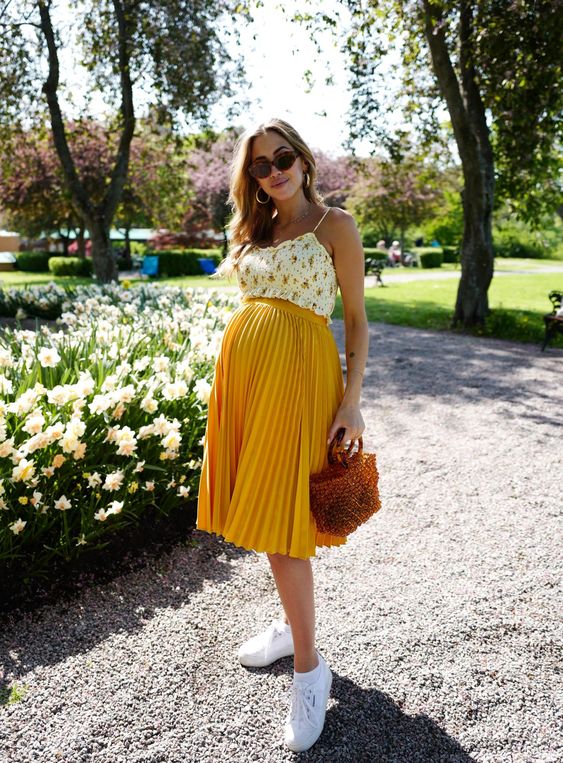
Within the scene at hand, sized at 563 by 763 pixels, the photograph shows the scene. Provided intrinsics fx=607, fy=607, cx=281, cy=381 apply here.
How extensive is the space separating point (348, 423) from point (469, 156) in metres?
9.59

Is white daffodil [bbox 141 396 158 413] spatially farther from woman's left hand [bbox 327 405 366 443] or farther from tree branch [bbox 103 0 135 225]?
tree branch [bbox 103 0 135 225]

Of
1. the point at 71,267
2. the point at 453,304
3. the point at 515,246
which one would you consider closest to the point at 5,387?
the point at 453,304

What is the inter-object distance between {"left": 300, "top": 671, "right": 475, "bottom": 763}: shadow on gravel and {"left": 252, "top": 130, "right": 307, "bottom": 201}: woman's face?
1880 mm

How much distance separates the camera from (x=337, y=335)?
1094 cm

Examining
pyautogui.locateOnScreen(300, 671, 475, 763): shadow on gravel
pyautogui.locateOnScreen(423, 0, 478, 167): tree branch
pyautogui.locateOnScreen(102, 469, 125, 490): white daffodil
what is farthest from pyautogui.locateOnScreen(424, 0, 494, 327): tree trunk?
pyautogui.locateOnScreen(300, 671, 475, 763): shadow on gravel

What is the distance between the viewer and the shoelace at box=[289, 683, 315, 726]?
6.79 feet

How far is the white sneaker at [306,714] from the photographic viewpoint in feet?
6.68

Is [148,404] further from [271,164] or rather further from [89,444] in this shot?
[271,164]

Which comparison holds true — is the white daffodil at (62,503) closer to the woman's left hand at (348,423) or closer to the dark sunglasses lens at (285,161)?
the woman's left hand at (348,423)

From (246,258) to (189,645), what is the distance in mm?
1641

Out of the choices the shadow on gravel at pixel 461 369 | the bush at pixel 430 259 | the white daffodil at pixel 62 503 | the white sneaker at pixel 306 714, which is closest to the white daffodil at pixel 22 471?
the white daffodil at pixel 62 503

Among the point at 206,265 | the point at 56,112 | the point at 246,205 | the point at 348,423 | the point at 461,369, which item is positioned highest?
the point at 56,112

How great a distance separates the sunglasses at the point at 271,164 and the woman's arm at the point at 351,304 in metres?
0.23

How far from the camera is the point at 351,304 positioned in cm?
211
